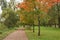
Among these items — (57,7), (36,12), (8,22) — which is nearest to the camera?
(36,12)

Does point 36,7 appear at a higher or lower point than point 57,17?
higher

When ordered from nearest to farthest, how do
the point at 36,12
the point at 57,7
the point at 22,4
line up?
the point at 36,12
the point at 22,4
the point at 57,7

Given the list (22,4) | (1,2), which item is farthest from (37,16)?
(1,2)

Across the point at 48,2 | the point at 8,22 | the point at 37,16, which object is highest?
the point at 48,2

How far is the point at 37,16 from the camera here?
28.6 meters

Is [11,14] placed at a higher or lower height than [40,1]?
lower

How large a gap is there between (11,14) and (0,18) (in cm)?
648

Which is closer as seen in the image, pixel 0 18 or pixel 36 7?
pixel 36 7

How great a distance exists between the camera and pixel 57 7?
202 feet

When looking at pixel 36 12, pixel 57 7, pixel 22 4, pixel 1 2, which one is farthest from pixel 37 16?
pixel 1 2

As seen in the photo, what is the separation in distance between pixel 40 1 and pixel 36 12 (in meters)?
1.70

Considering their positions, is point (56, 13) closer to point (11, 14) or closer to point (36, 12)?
point (11, 14)

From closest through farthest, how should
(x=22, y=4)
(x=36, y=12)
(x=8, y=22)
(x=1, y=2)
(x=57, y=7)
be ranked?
(x=36, y=12) < (x=22, y=4) < (x=8, y=22) < (x=57, y=7) < (x=1, y=2)

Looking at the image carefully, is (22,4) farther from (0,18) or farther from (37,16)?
(0,18)
